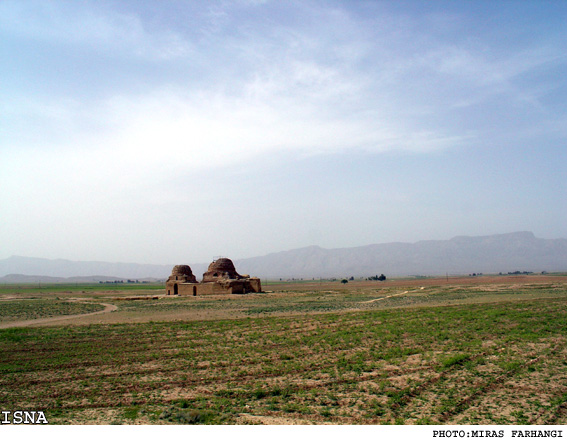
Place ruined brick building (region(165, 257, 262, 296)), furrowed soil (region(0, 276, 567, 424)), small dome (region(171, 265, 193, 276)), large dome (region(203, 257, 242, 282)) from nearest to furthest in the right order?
1. furrowed soil (region(0, 276, 567, 424))
2. ruined brick building (region(165, 257, 262, 296))
3. large dome (region(203, 257, 242, 282))
4. small dome (region(171, 265, 193, 276))

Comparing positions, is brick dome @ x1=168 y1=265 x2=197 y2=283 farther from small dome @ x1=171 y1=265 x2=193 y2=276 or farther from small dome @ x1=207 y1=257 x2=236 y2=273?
small dome @ x1=207 y1=257 x2=236 y2=273

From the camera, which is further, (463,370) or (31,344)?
(31,344)

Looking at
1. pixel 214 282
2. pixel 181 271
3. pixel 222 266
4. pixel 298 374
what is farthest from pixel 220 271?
pixel 298 374

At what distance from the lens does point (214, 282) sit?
55.4 meters

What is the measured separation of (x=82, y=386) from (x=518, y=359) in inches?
508

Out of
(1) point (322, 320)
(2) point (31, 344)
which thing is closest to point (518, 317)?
(1) point (322, 320)

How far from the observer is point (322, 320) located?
76.3 ft

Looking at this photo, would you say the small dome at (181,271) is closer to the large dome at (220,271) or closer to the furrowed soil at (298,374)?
the large dome at (220,271)

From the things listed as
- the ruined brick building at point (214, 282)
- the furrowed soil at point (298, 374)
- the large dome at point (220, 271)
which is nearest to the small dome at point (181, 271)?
the ruined brick building at point (214, 282)

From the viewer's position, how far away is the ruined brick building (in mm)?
54594

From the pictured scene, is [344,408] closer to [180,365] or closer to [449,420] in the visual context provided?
[449,420]

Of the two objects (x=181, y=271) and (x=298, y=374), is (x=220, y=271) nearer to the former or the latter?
(x=181, y=271)

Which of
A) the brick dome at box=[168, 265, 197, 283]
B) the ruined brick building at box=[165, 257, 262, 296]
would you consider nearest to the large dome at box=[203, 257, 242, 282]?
the ruined brick building at box=[165, 257, 262, 296]

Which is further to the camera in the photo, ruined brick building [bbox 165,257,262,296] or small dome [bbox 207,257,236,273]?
small dome [bbox 207,257,236,273]
